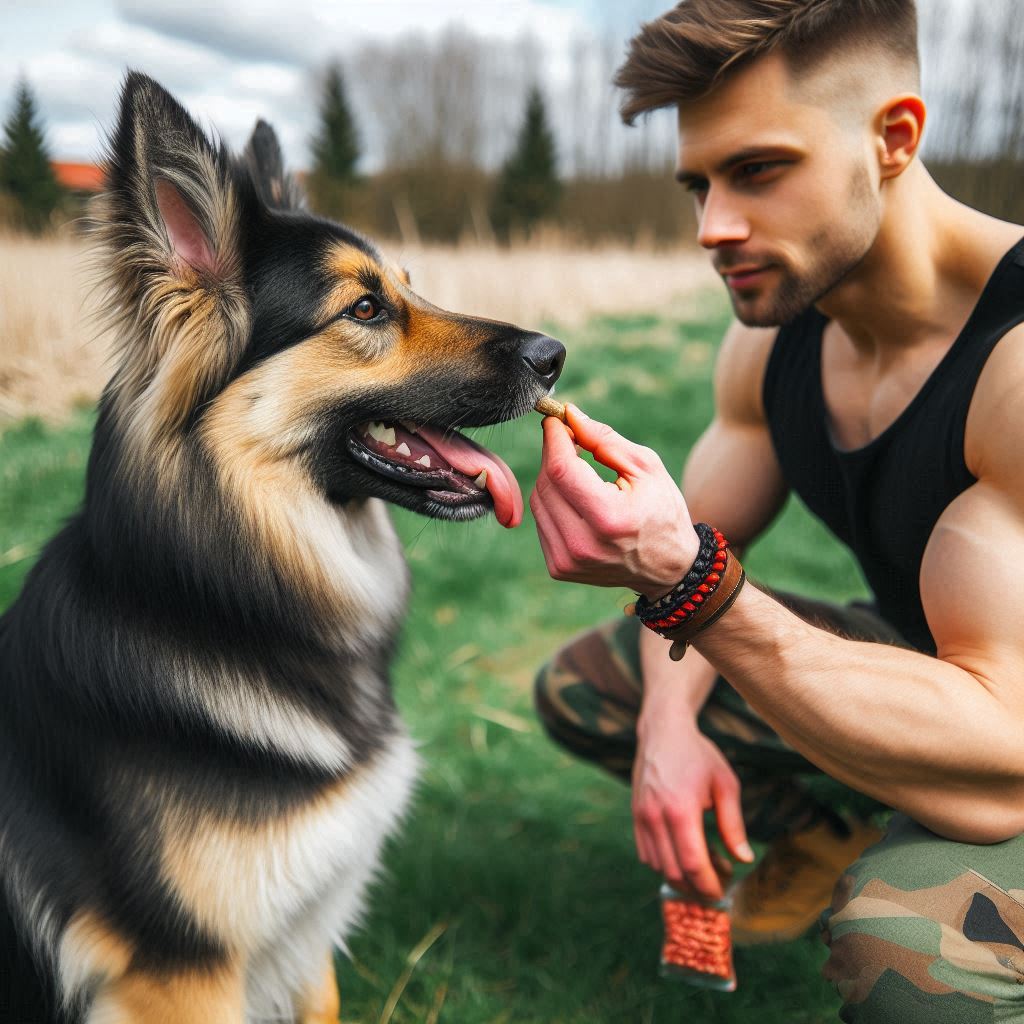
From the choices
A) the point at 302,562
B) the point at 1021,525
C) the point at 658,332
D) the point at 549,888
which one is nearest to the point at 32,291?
the point at 302,562

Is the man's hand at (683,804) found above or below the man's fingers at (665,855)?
above

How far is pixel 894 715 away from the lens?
5.60 ft

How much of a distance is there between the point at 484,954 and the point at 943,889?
130 centimetres

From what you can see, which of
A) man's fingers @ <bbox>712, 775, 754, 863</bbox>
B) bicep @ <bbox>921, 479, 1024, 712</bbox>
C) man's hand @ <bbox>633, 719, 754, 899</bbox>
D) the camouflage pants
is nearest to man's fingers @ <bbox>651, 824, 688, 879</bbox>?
man's hand @ <bbox>633, 719, 754, 899</bbox>

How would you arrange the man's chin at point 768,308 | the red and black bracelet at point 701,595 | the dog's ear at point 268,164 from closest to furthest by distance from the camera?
the red and black bracelet at point 701,595
the man's chin at point 768,308
the dog's ear at point 268,164

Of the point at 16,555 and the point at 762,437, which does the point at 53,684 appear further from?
the point at 16,555

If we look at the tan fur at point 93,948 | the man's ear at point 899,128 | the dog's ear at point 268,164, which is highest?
the man's ear at point 899,128

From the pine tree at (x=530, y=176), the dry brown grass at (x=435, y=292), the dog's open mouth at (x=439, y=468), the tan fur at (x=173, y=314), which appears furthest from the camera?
the pine tree at (x=530, y=176)

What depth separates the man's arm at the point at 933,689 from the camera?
1685 mm

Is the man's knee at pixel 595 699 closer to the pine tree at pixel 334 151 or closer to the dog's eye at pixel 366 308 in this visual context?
the dog's eye at pixel 366 308

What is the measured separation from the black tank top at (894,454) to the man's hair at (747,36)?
0.69 metres

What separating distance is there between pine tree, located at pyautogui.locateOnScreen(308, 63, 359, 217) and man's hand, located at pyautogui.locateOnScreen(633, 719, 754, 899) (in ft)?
33.1

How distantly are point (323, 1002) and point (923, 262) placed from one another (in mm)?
2381

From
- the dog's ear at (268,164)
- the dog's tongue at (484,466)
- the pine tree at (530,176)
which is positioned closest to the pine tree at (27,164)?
the dog's ear at (268,164)
